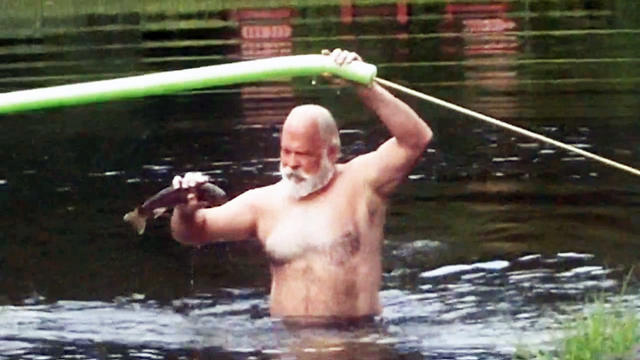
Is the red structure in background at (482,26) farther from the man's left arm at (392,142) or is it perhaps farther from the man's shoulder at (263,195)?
the man's left arm at (392,142)

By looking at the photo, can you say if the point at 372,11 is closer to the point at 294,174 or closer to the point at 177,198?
the point at 294,174

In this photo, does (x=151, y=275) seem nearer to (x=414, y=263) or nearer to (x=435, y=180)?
(x=414, y=263)

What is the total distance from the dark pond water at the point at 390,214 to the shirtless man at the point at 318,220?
215 mm

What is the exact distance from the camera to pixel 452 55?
2195cm

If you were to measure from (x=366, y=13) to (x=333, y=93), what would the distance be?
42.1 ft

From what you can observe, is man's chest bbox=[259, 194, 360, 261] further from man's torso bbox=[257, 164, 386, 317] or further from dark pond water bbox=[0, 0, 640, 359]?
dark pond water bbox=[0, 0, 640, 359]

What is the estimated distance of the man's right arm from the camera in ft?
26.4

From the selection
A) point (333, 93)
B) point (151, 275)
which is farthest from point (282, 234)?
point (333, 93)

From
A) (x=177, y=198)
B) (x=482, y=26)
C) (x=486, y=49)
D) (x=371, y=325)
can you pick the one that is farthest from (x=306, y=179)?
(x=482, y=26)

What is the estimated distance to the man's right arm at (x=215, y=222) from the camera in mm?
8047

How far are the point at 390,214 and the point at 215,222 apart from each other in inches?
154

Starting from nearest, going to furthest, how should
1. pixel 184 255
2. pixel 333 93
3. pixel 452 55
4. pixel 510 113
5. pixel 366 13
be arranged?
1. pixel 184 255
2. pixel 510 113
3. pixel 333 93
4. pixel 452 55
5. pixel 366 13

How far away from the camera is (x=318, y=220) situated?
27.2 feet

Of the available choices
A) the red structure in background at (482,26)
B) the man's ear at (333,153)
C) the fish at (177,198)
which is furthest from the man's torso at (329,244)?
the red structure in background at (482,26)
